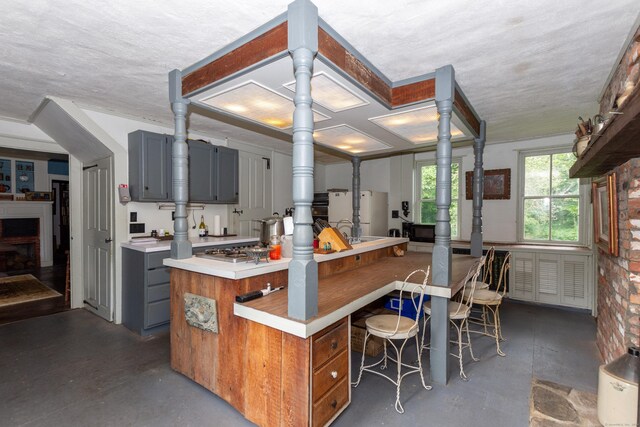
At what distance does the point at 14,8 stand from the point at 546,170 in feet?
21.1

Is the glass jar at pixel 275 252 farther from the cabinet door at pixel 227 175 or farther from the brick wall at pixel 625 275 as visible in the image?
the brick wall at pixel 625 275

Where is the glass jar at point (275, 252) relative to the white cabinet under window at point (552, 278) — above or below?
above

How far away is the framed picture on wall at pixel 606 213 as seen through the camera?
261 centimetres

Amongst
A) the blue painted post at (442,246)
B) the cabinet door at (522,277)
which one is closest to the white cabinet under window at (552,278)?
the cabinet door at (522,277)

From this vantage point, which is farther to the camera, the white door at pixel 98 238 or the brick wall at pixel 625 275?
the white door at pixel 98 238

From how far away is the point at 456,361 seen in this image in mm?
3004

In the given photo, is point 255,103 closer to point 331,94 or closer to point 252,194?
point 331,94

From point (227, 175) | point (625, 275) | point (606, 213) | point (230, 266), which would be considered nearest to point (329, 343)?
point (230, 266)

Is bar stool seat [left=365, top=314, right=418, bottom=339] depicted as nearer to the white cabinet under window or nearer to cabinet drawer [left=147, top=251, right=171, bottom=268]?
cabinet drawer [left=147, top=251, right=171, bottom=268]

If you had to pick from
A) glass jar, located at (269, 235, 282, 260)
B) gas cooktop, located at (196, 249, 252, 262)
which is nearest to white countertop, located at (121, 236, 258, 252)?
gas cooktop, located at (196, 249, 252, 262)

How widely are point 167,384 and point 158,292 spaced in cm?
132

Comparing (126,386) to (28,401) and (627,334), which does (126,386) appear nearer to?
(28,401)

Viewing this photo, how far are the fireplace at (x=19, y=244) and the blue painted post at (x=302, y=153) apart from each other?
8601 millimetres

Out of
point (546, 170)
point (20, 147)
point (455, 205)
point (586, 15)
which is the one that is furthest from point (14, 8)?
point (546, 170)
